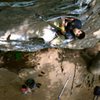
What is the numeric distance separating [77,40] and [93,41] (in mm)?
656

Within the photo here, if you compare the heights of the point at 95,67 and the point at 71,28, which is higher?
the point at 71,28

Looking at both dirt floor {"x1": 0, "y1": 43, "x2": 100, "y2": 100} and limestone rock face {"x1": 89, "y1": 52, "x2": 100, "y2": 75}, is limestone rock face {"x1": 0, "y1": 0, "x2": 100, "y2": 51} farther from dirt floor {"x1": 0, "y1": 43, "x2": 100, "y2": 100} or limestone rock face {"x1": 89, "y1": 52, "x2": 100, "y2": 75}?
limestone rock face {"x1": 89, "y1": 52, "x2": 100, "y2": 75}

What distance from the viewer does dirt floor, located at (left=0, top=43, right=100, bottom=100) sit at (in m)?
7.87

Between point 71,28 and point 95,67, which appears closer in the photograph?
point 71,28

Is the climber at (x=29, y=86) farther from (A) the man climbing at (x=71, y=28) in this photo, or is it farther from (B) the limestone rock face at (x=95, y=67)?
(A) the man climbing at (x=71, y=28)

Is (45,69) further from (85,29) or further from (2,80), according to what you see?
(85,29)

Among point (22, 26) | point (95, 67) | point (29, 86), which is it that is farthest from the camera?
point (95, 67)

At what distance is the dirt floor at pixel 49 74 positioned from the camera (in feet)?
25.8

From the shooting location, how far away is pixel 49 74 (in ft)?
26.9

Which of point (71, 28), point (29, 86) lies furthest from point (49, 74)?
point (71, 28)

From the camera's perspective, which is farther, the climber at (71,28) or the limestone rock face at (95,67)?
the limestone rock face at (95,67)

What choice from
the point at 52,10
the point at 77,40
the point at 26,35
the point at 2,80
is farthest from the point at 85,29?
the point at 2,80

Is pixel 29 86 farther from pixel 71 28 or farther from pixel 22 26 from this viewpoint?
pixel 71 28

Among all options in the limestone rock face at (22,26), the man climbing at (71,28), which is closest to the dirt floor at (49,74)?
the limestone rock face at (22,26)
